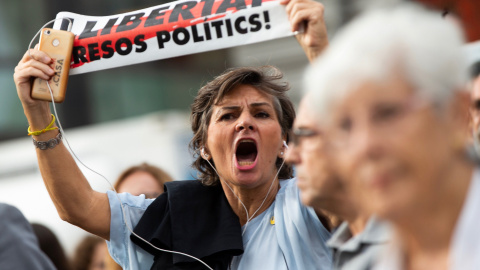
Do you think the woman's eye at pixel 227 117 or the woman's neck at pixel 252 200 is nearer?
the woman's neck at pixel 252 200

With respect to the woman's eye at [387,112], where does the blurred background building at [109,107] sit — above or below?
below

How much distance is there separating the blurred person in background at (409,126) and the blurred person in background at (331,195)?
25cm

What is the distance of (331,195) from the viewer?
1777 millimetres

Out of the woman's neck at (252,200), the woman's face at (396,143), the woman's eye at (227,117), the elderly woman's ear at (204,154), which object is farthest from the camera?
the elderly woman's ear at (204,154)

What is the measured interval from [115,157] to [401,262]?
7785 millimetres

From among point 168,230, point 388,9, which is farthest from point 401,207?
point 168,230

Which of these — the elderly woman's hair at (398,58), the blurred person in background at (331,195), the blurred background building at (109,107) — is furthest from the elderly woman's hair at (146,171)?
the elderly woman's hair at (398,58)

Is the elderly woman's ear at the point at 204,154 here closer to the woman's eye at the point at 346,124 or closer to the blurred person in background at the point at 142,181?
the blurred person in background at the point at 142,181

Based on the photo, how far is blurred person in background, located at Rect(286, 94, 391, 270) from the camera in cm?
174

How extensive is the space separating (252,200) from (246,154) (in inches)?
10.2

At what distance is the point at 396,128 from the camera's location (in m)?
1.34

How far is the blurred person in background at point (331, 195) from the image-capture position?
174 centimetres

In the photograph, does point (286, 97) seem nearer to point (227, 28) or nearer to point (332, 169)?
point (227, 28)

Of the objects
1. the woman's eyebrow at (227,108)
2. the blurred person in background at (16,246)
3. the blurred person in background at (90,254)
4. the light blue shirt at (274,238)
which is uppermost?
the woman's eyebrow at (227,108)
